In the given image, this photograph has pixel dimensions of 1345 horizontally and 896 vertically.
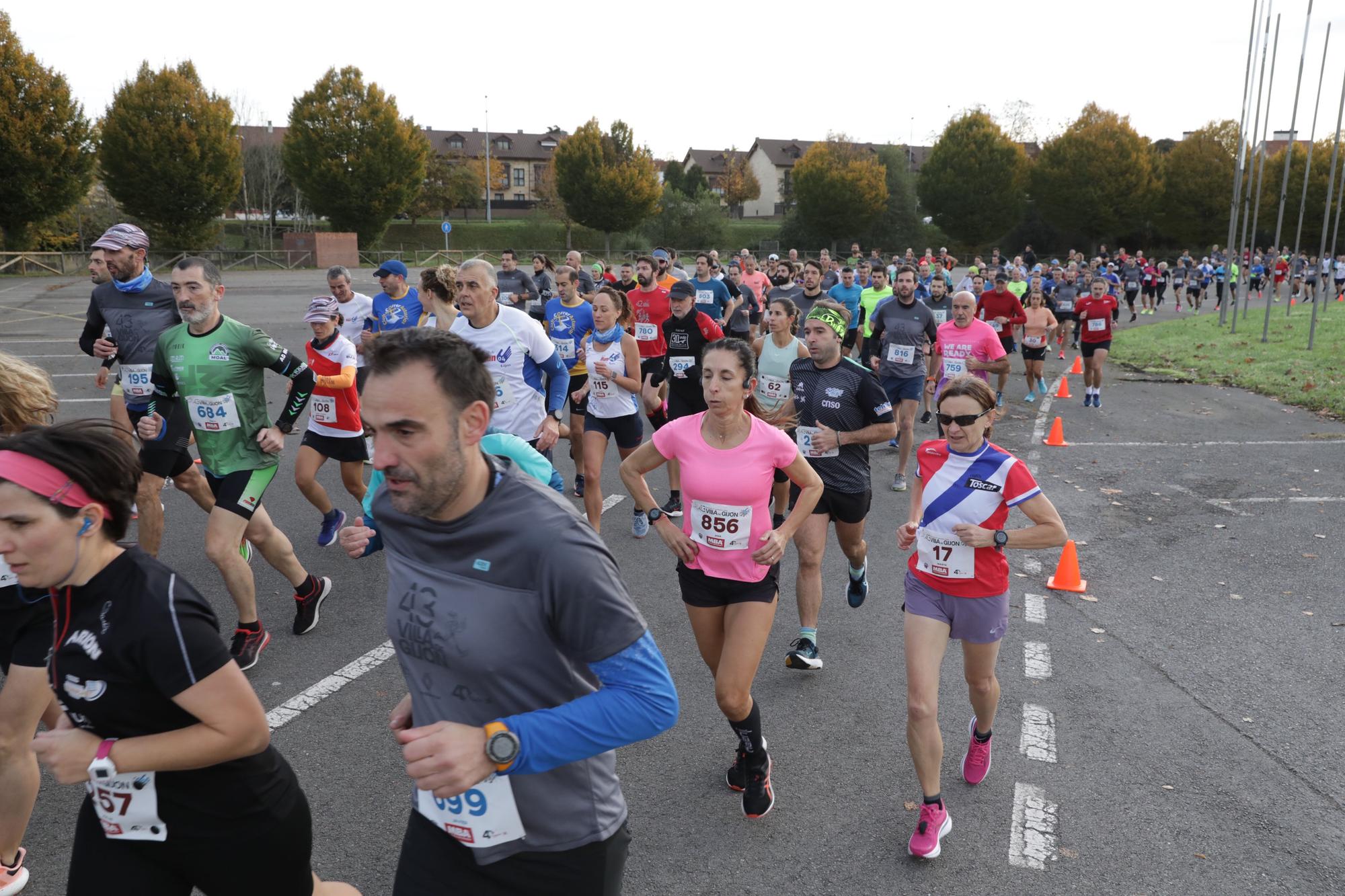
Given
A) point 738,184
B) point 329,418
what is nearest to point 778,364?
point 329,418

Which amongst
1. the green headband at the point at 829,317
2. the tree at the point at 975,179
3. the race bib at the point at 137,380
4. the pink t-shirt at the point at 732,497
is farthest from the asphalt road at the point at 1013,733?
the tree at the point at 975,179

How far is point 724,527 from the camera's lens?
14.0ft

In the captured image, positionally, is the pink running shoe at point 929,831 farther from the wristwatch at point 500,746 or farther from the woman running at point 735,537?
the wristwatch at point 500,746

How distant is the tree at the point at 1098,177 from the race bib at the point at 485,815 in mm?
70020

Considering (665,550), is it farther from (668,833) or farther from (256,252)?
(256,252)

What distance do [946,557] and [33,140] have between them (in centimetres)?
4681

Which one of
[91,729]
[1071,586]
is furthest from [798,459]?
[1071,586]

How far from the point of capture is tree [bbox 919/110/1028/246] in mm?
65500

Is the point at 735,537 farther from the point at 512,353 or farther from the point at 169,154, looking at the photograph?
the point at 169,154

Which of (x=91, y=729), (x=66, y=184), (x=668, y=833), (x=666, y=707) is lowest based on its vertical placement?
(x=668, y=833)

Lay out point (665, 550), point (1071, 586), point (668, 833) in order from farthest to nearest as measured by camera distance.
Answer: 1. point (665, 550)
2. point (1071, 586)
3. point (668, 833)

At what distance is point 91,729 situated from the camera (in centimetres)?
229

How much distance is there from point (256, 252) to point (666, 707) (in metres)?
52.7

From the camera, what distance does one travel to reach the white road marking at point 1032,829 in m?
3.85
